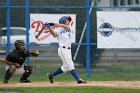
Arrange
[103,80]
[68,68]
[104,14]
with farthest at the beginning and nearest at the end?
[104,14]
[103,80]
[68,68]

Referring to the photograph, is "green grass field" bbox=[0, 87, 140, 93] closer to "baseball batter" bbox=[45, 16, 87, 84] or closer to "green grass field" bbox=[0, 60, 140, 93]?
"baseball batter" bbox=[45, 16, 87, 84]

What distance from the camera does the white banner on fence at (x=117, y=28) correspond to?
61.6 ft

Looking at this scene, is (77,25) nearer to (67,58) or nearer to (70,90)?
(67,58)

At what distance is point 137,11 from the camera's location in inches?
742

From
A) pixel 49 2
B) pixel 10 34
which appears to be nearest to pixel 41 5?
pixel 49 2

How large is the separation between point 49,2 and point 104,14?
1.98 metres

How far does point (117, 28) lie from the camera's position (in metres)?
18.8

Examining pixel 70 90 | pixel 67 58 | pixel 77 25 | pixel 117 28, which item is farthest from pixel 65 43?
pixel 117 28

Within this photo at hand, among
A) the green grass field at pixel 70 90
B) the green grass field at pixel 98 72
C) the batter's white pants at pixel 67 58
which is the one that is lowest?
the green grass field at pixel 70 90

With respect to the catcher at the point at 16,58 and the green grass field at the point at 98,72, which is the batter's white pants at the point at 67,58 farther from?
the green grass field at the point at 98,72

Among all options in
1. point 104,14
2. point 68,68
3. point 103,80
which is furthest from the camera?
point 104,14

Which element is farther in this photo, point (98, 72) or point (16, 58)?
point (98, 72)

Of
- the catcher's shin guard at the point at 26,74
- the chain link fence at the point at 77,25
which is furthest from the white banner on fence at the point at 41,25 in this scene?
the catcher's shin guard at the point at 26,74

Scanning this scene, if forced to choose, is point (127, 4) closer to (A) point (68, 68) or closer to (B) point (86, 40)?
(B) point (86, 40)
